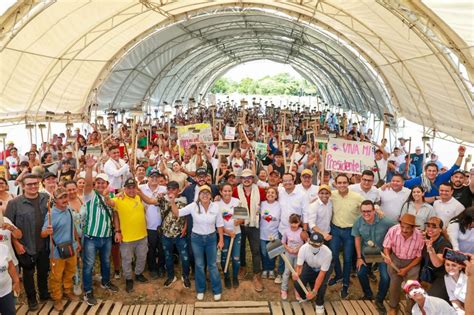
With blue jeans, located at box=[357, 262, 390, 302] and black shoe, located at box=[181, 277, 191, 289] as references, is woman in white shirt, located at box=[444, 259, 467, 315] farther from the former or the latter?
black shoe, located at box=[181, 277, 191, 289]

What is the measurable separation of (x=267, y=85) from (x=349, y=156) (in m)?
57.8

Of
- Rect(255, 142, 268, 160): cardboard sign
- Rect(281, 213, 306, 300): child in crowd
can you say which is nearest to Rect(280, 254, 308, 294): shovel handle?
Rect(281, 213, 306, 300): child in crowd

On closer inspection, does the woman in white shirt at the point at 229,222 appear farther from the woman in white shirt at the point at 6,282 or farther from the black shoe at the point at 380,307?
the woman in white shirt at the point at 6,282

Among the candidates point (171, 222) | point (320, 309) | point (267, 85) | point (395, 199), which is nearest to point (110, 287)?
point (171, 222)

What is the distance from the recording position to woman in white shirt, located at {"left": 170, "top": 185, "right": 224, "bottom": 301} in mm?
6152

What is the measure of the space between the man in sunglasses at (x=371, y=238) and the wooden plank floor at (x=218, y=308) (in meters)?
0.42

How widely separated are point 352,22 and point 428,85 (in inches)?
121

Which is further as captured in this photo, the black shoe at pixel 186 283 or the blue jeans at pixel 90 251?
the black shoe at pixel 186 283

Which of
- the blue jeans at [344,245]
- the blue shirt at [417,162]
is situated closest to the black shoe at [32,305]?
the blue jeans at [344,245]

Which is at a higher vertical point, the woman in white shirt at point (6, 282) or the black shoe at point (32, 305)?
the woman in white shirt at point (6, 282)

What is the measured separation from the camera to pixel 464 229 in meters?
5.20

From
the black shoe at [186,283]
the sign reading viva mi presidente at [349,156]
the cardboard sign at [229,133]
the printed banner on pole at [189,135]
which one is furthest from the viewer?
the cardboard sign at [229,133]

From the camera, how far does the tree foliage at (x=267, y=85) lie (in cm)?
6256

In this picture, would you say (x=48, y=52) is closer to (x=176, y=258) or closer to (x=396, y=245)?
(x=176, y=258)
